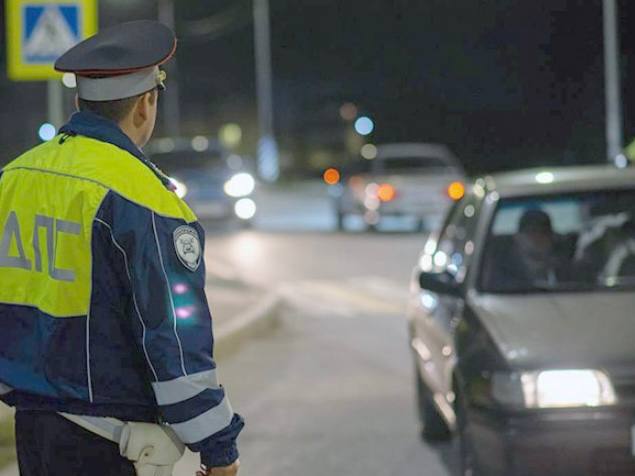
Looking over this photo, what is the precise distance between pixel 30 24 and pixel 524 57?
35234 mm

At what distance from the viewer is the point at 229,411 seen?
299 centimetres

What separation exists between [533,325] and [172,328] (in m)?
3.32

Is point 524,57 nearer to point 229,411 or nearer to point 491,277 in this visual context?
point 491,277

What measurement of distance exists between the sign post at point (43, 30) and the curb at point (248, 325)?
2.77 m

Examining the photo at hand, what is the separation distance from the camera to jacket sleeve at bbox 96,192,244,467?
293 cm

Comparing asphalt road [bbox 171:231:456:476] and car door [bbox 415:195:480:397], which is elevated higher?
car door [bbox 415:195:480:397]

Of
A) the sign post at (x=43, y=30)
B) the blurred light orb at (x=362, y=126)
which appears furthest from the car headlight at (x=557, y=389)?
the blurred light orb at (x=362, y=126)

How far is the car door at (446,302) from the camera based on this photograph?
6691 millimetres

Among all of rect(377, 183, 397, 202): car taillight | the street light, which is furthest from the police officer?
rect(377, 183, 397, 202): car taillight

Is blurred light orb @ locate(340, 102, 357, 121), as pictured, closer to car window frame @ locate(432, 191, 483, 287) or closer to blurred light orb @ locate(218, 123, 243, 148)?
blurred light orb @ locate(218, 123, 243, 148)

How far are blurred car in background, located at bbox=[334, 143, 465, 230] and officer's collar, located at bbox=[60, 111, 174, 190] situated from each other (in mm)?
21914

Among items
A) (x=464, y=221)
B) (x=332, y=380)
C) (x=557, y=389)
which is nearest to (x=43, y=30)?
(x=332, y=380)

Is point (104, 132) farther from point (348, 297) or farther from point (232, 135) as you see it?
point (232, 135)

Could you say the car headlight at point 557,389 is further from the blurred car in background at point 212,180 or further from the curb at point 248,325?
the blurred car in background at point 212,180
